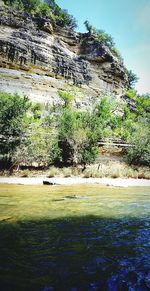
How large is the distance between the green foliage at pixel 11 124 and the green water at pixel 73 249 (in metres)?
13.9

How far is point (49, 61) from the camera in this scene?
56.7m

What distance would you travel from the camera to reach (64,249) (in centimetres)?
479

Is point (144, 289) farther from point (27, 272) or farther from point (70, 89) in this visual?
point (70, 89)

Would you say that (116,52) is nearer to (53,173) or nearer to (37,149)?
(37,149)

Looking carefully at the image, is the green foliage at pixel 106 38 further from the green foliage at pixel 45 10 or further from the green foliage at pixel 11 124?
the green foliage at pixel 11 124

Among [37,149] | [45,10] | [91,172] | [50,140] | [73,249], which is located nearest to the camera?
[73,249]

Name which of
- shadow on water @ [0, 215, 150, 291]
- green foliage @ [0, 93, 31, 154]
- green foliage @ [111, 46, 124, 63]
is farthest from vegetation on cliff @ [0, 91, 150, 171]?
green foliage @ [111, 46, 124, 63]

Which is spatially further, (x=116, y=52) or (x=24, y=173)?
(x=116, y=52)

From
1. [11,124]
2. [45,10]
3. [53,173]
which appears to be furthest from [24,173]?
[45,10]

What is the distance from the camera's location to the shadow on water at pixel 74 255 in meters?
3.46

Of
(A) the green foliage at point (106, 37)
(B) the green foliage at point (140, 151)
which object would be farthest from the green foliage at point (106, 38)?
(B) the green foliage at point (140, 151)

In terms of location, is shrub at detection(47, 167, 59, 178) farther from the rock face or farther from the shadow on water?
the rock face

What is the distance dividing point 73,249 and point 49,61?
55.4 m

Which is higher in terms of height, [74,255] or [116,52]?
[116,52]
